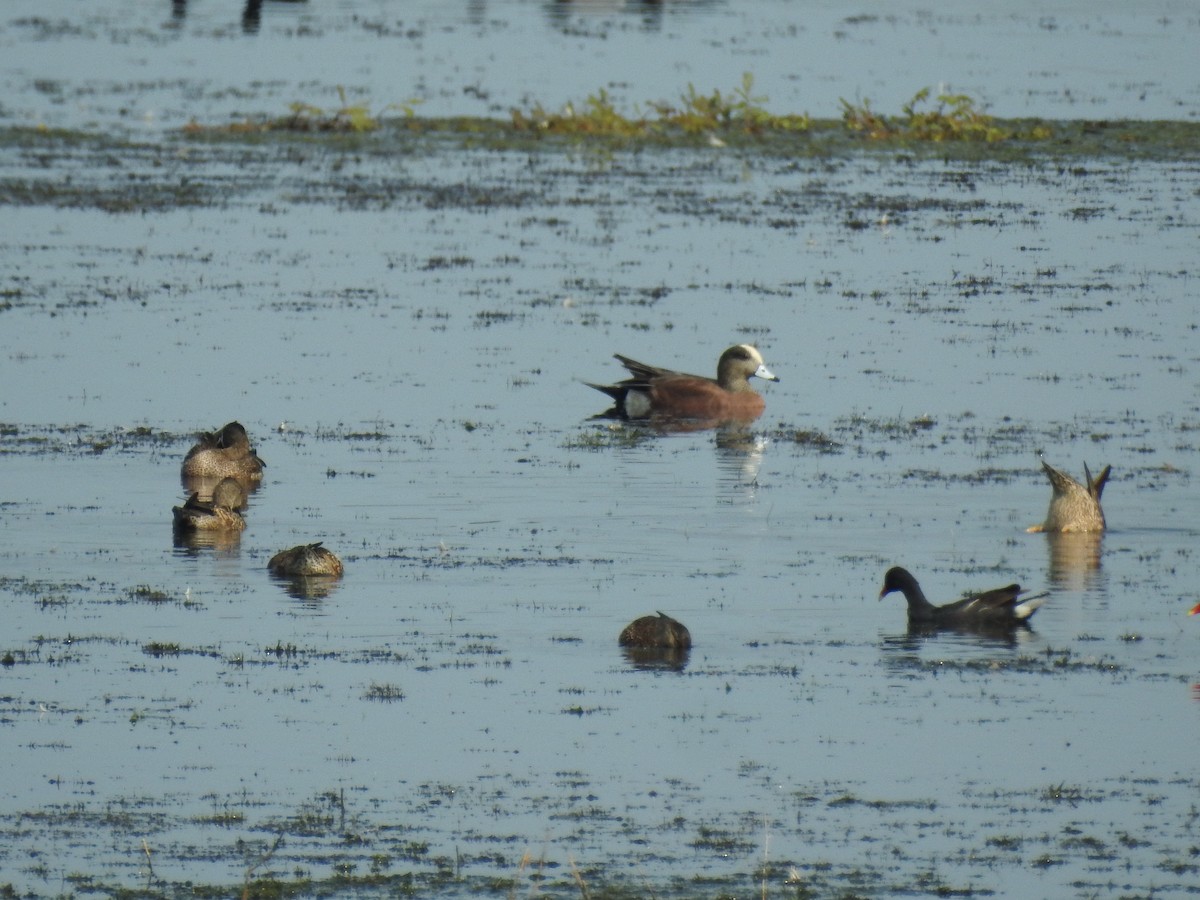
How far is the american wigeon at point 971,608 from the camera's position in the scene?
12250mm

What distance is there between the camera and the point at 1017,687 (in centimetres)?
1125

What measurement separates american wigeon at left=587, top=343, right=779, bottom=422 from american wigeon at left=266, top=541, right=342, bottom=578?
19.8 ft

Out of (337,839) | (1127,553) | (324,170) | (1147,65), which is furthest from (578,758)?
(1147,65)

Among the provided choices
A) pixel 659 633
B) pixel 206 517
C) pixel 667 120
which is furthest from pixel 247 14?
pixel 659 633

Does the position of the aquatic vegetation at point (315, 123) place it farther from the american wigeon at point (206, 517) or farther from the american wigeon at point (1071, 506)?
the american wigeon at point (1071, 506)

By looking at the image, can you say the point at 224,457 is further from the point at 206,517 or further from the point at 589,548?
the point at 589,548

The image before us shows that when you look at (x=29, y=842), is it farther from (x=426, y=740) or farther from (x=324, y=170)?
(x=324, y=170)

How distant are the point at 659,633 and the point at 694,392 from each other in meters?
7.74

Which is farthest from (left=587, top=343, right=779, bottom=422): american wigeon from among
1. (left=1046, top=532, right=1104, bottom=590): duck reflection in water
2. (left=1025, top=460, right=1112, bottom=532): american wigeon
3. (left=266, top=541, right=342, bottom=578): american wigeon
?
(left=266, top=541, right=342, bottom=578): american wigeon

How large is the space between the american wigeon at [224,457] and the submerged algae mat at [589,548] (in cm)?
28

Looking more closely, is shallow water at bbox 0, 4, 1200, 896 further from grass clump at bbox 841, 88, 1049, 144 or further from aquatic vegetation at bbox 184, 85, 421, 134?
aquatic vegetation at bbox 184, 85, 421, 134

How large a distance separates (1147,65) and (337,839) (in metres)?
38.2

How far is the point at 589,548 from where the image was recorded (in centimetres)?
1429

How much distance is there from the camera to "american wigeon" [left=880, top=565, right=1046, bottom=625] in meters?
12.2
